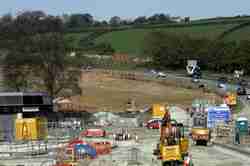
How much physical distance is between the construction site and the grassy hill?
236ft

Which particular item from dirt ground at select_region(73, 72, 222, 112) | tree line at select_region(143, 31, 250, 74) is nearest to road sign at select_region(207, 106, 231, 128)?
dirt ground at select_region(73, 72, 222, 112)

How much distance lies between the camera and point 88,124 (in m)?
66.8

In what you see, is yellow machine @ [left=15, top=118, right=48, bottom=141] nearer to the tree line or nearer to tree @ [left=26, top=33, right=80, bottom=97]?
tree @ [left=26, top=33, right=80, bottom=97]

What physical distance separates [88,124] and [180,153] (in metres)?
29.3

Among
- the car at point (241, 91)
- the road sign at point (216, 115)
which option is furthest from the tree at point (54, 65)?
the car at point (241, 91)

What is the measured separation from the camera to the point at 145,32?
177125 mm

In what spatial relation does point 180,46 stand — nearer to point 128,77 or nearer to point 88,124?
point 128,77

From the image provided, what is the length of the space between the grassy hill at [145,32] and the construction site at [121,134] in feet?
236

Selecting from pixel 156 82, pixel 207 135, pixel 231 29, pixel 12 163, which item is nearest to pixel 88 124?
pixel 207 135

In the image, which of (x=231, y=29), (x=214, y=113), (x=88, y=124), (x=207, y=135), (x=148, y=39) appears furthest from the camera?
(x=231, y=29)

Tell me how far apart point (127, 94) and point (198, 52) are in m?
42.6

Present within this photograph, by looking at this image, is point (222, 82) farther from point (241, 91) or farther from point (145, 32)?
point (145, 32)

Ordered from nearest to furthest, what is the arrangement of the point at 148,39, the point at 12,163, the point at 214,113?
the point at 12,163, the point at 214,113, the point at 148,39

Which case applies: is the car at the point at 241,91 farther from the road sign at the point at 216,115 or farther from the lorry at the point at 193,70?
the road sign at the point at 216,115
